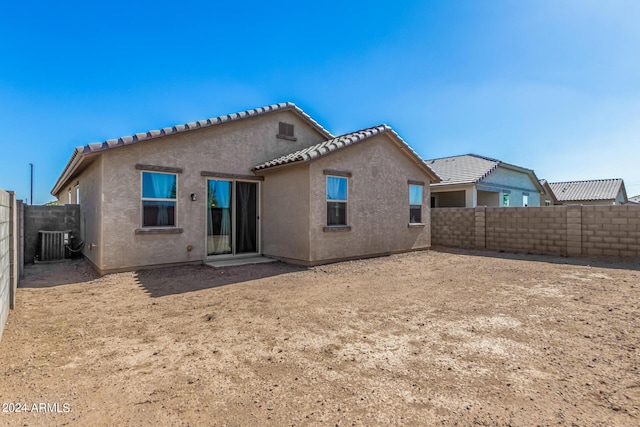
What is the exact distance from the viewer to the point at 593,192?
102ft

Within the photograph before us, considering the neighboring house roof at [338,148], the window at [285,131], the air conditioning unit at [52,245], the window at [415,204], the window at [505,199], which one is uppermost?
the window at [285,131]

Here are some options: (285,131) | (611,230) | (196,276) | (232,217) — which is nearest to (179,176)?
(232,217)

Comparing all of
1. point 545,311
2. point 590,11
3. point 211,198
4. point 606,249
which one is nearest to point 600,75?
point 590,11

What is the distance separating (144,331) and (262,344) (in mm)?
1723

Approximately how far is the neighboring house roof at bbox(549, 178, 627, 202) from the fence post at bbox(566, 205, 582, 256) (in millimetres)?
25857

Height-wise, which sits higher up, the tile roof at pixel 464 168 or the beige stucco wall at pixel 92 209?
the tile roof at pixel 464 168

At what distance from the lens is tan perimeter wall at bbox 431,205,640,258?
9.98m

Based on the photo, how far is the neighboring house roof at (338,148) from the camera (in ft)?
28.7

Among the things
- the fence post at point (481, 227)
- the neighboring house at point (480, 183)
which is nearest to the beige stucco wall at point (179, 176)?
the fence post at point (481, 227)

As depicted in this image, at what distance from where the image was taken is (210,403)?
2.49 m

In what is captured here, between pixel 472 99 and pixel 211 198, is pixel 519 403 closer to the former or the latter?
pixel 211 198

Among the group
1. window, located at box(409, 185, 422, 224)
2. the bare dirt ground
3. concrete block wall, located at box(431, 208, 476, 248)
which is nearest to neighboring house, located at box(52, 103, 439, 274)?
window, located at box(409, 185, 422, 224)

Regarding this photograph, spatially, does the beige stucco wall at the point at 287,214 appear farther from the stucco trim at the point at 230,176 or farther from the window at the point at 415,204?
the window at the point at 415,204

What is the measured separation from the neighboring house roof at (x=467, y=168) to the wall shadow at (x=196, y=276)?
14.3m
